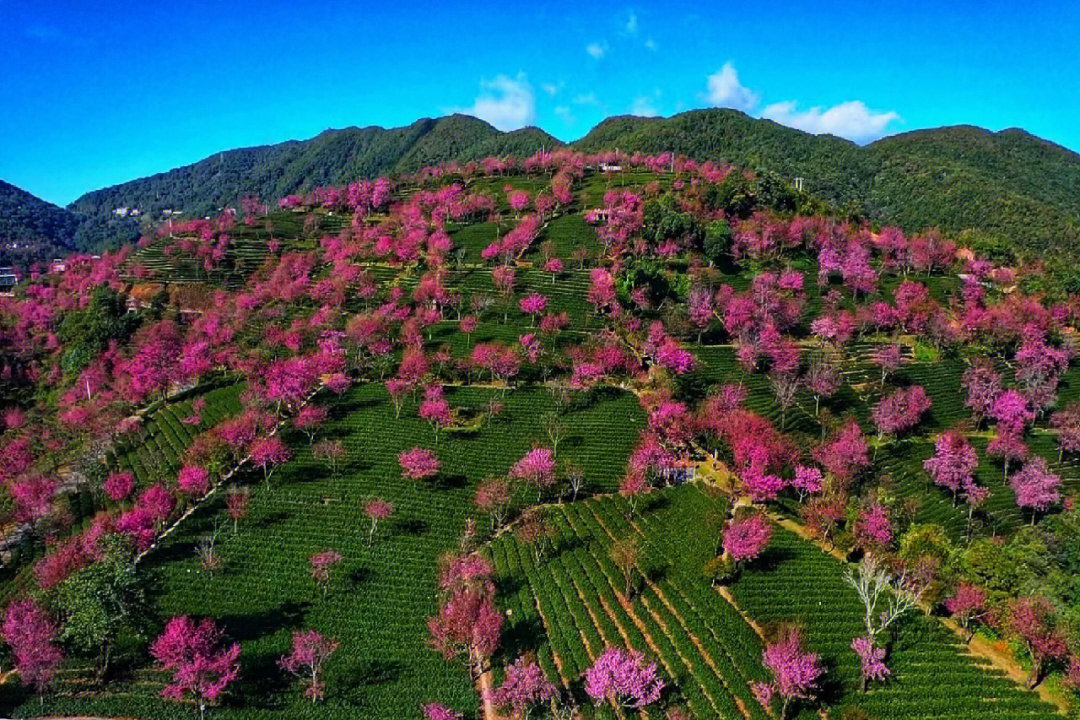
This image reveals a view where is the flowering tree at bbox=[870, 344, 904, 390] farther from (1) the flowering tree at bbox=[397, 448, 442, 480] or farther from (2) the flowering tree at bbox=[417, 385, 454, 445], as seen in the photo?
(1) the flowering tree at bbox=[397, 448, 442, 480]

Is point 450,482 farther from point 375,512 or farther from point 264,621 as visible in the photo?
point 264,621

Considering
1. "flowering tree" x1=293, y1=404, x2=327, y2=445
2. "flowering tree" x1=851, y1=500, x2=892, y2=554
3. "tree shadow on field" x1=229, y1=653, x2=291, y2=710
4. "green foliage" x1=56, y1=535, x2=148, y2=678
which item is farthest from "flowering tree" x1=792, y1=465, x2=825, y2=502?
"green foliage" x1=56, y1=535, x2=148, y2=678

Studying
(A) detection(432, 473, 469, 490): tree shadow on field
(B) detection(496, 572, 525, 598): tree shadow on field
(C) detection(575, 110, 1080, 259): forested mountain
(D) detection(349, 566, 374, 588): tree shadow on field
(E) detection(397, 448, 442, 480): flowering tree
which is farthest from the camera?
(C) detection(575, 110, 1080, 259): forested mountain

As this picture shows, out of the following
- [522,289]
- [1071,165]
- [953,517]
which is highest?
[1071,165]

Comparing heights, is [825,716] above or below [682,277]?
below

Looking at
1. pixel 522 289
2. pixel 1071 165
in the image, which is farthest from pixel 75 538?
pixel 1071 165

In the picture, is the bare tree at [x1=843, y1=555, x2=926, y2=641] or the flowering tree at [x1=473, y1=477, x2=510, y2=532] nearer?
the bare tree at [x1=843, y1=555, x2=926, y2=641]

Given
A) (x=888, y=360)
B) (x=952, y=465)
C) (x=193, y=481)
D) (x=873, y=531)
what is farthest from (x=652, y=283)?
(x=193, y=481)

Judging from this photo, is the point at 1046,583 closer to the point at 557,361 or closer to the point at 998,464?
the point at 998,464
